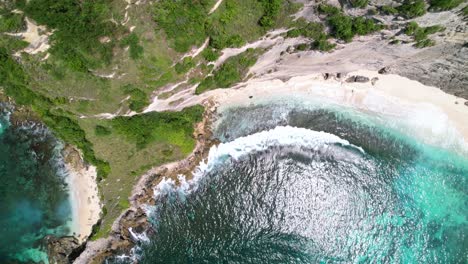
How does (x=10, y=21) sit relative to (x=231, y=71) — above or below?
above

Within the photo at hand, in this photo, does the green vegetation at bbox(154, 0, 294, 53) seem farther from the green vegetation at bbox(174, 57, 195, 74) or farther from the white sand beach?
the white sand beach

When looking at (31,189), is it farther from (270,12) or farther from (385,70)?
(385,70)

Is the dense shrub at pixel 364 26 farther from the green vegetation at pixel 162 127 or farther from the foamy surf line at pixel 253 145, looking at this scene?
the green vegetation at pixel 162 127

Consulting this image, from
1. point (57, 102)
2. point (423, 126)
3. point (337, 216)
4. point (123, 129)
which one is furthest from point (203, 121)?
point (423, 126)

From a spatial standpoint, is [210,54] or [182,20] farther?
[210,54]

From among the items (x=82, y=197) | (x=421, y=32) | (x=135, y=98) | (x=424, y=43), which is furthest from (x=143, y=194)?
(x=424, y=43)

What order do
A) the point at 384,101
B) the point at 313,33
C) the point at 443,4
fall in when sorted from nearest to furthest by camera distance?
the point at 443,4 → the point at 313,33 → the point at 384,101

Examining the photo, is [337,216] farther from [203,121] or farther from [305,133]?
[203,121]
